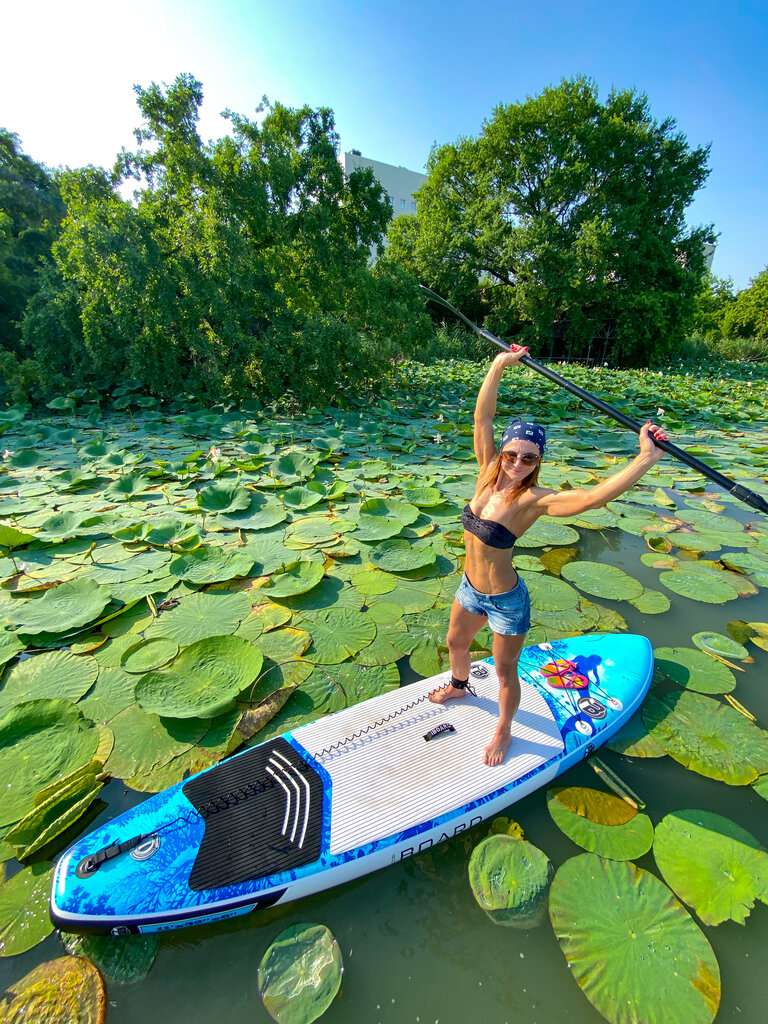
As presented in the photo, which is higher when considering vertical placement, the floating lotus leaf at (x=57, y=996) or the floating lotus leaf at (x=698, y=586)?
the floating lotus leaf at (x=698, y=586)

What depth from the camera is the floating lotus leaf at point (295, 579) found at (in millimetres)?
2645

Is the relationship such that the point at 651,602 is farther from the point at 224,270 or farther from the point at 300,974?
the point at 224,270

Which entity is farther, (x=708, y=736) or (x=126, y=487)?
(x=126, y=487)

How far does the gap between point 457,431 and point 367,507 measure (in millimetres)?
3567

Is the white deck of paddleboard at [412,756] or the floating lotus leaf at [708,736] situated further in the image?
the floating lotus leaf at [708,736]

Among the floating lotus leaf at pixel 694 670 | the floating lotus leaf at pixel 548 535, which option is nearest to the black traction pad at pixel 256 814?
the floating lotus leaf at pixel 694 670

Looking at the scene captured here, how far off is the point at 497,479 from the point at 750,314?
3730 cm

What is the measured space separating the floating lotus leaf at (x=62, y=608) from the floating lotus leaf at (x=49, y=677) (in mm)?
157

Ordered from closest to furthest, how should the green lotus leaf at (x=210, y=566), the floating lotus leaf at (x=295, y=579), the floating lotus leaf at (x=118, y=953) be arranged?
the floating lotus leaf at (x=118, y=953) < the floating lotus leaf at (x=295, y=579) < the green lotus leaf at (x=210, y=566)

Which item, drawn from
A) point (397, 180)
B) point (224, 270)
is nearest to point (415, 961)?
point (224, 270)

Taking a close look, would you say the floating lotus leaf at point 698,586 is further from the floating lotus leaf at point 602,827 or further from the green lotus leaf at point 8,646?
the green lotus leaf at point 8,646

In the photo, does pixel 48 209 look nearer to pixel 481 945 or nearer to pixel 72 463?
pixel 72 463

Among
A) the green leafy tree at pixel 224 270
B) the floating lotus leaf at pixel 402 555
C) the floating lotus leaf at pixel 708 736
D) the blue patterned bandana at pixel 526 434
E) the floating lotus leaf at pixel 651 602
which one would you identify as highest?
the green leafy tree at pixel 224 270

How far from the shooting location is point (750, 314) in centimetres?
2806
